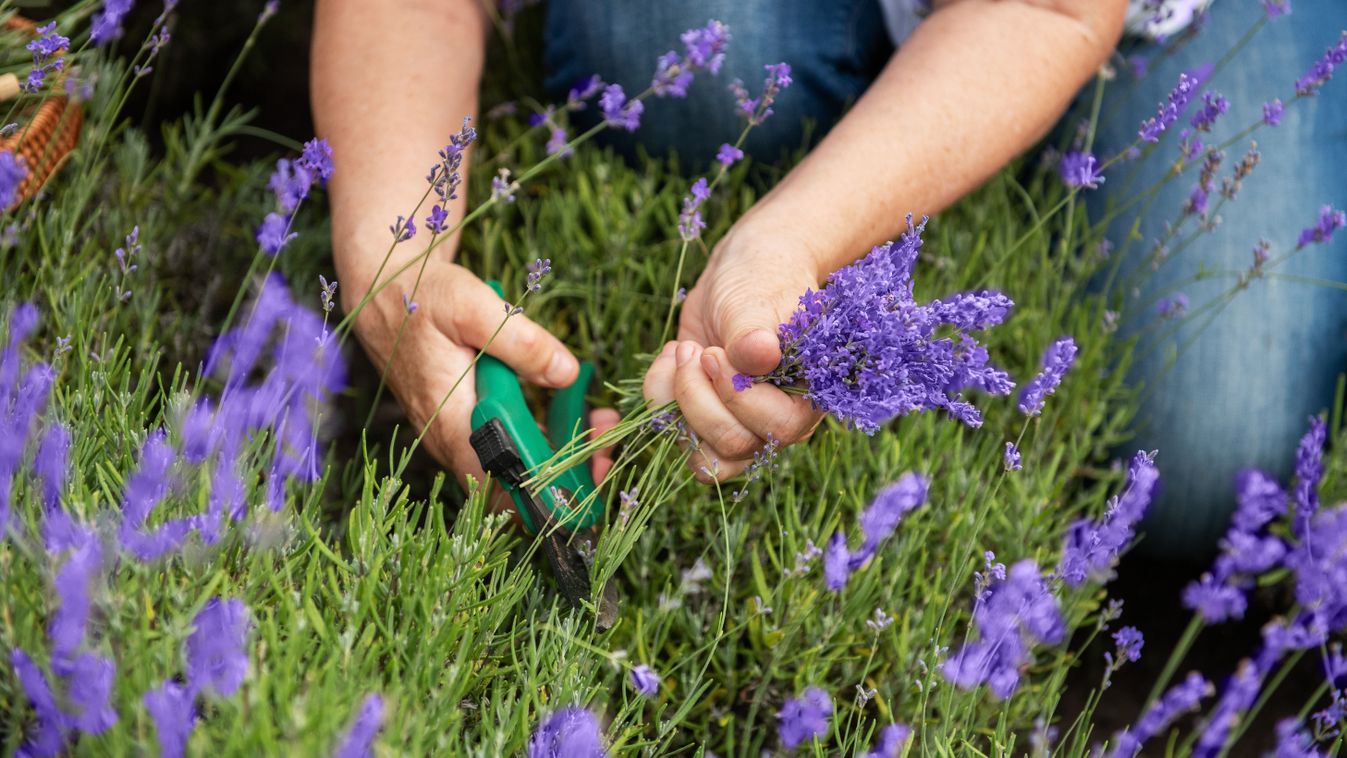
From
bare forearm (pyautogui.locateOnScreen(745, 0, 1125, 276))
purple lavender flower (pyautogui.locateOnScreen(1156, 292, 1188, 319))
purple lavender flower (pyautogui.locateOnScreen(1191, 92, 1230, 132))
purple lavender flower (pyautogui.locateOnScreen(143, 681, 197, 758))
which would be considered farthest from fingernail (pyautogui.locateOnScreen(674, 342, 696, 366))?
purple lavender flower (pyautogui.locateOnScreen(1156, 292, 1188, 319))

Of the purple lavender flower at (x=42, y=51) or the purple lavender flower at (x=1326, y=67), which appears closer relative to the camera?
the purple lavender flower at (x=42, y=51)

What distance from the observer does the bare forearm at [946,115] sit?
1585 mm

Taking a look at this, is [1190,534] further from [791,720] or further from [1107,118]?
[791,720]

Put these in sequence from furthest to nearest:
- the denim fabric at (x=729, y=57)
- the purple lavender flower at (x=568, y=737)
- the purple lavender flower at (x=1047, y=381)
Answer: the denim fabric at (x=729, y=57), the purple lavender flower at (x=1047, y=381), the purple lavender flower at (x=568, y=737)

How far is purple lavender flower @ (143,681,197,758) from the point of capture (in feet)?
2.71

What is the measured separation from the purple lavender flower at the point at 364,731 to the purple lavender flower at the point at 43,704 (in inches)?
8.9

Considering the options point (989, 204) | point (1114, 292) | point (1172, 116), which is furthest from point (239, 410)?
point (1114, 292)

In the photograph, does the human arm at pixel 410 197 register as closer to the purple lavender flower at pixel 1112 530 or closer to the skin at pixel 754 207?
the skin at pixel 754 207

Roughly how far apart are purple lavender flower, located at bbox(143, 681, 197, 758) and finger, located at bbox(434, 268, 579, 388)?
615 millimetres

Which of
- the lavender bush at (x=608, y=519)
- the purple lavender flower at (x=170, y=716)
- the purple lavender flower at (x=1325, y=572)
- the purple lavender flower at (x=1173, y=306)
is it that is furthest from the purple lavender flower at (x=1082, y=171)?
the purple lavender flower at (x=170, y=716)

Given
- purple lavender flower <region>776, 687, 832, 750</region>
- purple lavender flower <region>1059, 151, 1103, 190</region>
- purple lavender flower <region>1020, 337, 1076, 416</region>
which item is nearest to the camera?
purple lavender flower <region>776, 687, 832, 750</region>

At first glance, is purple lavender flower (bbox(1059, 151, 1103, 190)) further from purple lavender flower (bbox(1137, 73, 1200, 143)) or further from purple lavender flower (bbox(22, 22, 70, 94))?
purple lavender flower (bbox(22, 22, 70, 94))

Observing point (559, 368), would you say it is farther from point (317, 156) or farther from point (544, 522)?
point (317, 156)

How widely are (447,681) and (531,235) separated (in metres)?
1.10
